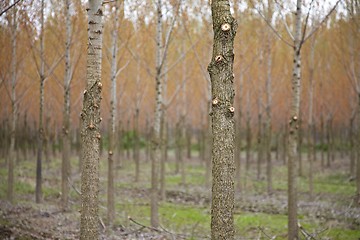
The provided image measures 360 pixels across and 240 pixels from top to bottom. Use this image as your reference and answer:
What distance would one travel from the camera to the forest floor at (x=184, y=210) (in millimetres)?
8246

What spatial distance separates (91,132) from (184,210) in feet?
25.7

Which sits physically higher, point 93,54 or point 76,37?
point 76,37

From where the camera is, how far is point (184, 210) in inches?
476

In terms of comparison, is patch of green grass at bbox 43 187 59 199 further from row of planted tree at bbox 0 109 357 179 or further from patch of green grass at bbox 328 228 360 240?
patch of green grass at bbox 328 228 360 240

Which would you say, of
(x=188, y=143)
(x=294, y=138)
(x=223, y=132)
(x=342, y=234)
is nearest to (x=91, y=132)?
(x=223, y=132)

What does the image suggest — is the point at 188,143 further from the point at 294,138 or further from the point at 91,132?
the point at 91,132

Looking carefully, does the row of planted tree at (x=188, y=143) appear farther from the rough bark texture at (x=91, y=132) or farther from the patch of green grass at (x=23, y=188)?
the rough bark texture at (x=91, y=132)

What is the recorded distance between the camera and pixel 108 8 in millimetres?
10938

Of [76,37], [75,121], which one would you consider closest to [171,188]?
[76,37]

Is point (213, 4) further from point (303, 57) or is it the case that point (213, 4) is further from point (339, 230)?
point (303, 57)

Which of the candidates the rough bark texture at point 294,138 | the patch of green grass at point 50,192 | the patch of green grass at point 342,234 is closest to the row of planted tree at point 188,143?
the patch of green grass at point 50,192

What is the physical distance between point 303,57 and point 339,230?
9596mm

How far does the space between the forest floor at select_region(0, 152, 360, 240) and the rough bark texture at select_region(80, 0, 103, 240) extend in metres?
2.26

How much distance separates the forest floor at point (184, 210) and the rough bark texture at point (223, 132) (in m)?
4.02
